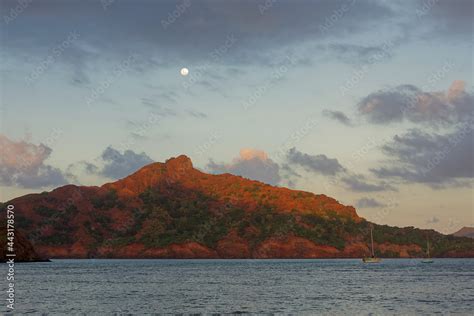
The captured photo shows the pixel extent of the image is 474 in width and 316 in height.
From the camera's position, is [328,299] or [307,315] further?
[328,299]

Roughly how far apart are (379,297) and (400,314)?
71.4 feet

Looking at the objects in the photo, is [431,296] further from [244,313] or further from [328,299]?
[244,313]

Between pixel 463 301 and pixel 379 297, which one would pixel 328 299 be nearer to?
pixel 379 297

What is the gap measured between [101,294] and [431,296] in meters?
50.2

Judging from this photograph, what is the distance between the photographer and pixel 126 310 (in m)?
71.0

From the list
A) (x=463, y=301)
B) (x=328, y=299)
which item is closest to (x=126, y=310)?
(x=328, y=299)

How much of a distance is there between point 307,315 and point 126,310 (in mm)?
21338

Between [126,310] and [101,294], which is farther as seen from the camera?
[101,294]

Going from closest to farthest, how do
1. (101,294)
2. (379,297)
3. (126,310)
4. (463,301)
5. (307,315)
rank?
(307,315)
(126,310)
(463,301)
(379,297)
(101,294)

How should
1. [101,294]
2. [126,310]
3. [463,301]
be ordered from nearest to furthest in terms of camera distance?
1. [126,310]
2. [463,301]
3. [101,294]

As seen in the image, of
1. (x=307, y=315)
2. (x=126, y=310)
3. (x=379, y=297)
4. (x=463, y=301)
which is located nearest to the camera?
(x=307, y=315)

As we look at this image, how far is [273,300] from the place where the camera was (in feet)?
272

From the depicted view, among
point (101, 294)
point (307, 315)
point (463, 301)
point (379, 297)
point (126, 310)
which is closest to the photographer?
point (307, 315)

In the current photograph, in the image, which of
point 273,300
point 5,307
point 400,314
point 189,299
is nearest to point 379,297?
point 273,300
